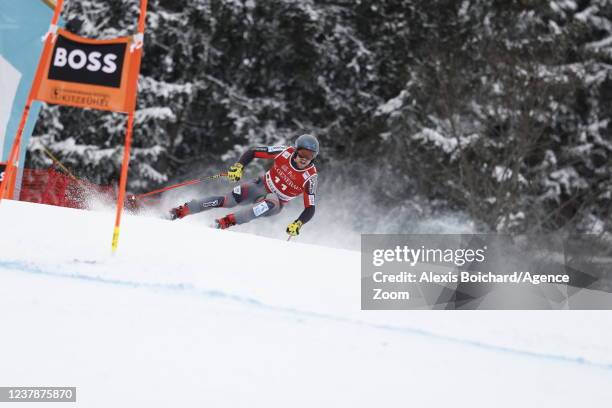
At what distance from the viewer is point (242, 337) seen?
4.02m

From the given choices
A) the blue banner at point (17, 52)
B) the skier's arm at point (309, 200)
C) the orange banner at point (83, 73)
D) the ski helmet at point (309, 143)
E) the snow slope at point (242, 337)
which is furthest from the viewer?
the skier's arm at point (309, 200)

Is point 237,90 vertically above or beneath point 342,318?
above

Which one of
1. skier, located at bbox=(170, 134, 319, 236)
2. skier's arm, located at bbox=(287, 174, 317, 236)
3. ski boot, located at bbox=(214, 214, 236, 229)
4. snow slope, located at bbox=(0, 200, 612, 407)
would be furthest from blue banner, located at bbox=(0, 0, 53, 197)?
skier's arm, located at bbox=(287, 174, 317, 236)

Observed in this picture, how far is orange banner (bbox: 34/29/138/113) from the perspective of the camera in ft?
18.0

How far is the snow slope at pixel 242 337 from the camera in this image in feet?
11.3

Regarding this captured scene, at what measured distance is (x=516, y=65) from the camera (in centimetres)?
1492

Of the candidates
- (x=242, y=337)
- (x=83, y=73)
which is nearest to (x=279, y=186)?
(x=83, y=73)

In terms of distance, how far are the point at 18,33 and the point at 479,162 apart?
11.0 metres

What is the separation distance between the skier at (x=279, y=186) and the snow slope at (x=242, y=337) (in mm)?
2105

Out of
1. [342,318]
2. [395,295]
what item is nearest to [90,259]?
[342,318]

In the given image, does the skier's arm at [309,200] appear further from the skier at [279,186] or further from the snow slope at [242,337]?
the snow slope at [242,337]

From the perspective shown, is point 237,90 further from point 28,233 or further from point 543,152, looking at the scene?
point 28,233

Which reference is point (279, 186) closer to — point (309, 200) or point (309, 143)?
point (309, 200)

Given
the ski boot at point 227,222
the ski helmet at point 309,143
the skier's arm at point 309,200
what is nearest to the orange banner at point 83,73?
the ski helmet at point 309,143
